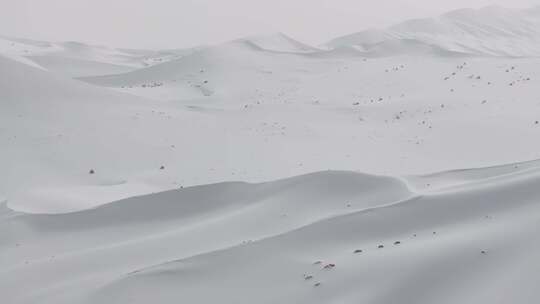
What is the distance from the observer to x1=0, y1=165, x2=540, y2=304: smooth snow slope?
355 centimetres

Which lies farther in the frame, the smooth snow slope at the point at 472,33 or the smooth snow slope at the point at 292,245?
the smooth snow slope at the point at 472,33

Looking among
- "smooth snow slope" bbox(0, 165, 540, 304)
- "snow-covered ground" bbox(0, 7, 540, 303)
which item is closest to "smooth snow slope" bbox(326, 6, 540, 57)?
"snow-covered ground" bbox(0, 7, 540, 303)

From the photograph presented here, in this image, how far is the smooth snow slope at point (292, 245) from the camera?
11.7ft

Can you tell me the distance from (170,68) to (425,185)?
32.2 ft

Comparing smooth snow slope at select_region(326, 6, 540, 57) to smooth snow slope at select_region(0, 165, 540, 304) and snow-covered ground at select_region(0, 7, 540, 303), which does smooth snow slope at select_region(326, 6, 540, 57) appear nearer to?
snow-covered ground at select_region(0, 7, 540, 303)

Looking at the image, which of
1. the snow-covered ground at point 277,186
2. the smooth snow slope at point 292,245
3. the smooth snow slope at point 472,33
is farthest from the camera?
the smooth snow slope at point 472,33

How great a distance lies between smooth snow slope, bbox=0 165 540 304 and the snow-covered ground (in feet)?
0.04

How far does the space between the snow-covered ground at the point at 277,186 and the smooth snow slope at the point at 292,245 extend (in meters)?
0.01

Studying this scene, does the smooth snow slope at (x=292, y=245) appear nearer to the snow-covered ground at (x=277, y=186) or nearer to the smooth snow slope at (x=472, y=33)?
the snow-covered ground at (x=277, y=186)

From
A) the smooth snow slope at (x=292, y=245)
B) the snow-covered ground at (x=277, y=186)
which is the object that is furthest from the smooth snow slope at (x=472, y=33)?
the smooth snow slope at (x=292, y=245)

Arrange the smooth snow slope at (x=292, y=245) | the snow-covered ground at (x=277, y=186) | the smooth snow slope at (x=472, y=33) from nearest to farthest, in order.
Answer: the smooth snow slope at (x=292, y=245) → the snow-covered ground at (x=277, y=186) → the smooth snow slope at (x=472, y=33)

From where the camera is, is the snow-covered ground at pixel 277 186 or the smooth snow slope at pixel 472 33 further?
the smooth snow slope at pixel 472 33

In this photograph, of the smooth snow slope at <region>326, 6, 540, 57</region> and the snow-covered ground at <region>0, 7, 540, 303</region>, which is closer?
the snow-covered ground at <region>0, 7, 540, 303</region>

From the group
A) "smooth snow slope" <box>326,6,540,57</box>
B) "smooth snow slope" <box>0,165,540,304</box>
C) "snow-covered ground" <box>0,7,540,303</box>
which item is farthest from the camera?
"smooth snow slope" <box>326,6,540,57</box>
